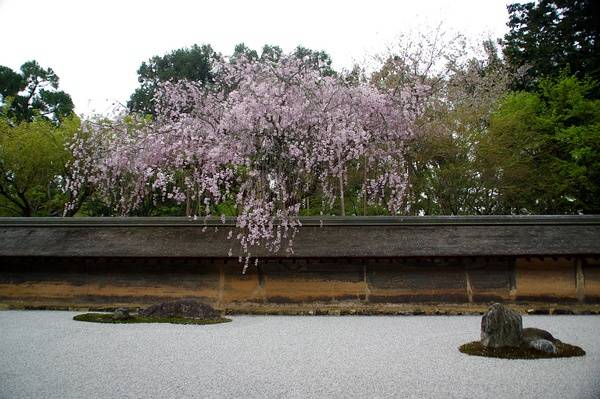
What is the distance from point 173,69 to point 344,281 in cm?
2600

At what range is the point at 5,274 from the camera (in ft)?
45.5

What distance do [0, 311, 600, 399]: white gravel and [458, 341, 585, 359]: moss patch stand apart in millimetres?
190

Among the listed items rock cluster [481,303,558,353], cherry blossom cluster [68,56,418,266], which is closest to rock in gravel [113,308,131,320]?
cherry blossom cluster [68,56,418,266]

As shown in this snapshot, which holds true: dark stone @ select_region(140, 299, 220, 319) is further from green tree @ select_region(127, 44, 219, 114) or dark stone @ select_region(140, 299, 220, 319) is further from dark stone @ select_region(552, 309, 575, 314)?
green tree @ select_region(127, 44, 219, 114)

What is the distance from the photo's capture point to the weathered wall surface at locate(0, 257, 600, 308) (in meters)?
12.7

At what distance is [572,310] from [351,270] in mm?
5054

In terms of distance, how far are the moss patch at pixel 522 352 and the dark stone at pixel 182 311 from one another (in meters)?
5.64

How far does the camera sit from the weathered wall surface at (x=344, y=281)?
41.7ft

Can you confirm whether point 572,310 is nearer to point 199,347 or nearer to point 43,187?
point 199,347

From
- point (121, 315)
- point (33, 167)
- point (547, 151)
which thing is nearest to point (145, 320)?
point (121, 315)

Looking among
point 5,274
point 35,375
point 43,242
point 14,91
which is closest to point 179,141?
point 43,242

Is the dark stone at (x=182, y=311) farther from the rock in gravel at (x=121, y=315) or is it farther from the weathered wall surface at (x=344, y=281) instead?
the weathered wall surface at (x=344, y=281)

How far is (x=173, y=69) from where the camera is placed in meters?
34.9

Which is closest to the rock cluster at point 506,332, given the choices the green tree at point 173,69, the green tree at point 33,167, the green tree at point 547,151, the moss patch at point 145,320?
the moss patch at point 145,320
